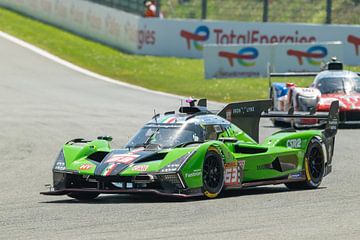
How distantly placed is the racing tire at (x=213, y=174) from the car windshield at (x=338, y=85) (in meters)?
12.4

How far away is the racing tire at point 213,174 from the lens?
11906 mm

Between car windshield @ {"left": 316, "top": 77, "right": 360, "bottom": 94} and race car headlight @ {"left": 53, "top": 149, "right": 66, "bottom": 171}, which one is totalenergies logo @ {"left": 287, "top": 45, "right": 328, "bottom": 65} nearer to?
car windshield @ {"left": 316, "top": 77, "right": 360, "bottom": 94}

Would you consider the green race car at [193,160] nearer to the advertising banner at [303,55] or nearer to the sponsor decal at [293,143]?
the sponsor decal at [293,143]

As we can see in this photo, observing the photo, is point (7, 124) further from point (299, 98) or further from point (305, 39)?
point (305, 39)

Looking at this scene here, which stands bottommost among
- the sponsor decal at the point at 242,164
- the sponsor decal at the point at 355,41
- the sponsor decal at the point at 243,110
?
the sponsor decal at the point at 242,164

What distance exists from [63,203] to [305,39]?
25.7 meters

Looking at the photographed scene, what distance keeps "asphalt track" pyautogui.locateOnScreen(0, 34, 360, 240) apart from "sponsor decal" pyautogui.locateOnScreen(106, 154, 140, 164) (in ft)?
1.49

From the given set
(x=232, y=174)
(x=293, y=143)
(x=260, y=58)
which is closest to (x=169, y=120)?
(x=232, y=174)

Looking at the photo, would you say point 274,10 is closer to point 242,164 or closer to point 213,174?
point 242,164

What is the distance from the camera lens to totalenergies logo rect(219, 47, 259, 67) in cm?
3294

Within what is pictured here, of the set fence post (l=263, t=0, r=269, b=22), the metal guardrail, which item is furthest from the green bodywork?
the metal guardrail

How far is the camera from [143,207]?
36.6 feet

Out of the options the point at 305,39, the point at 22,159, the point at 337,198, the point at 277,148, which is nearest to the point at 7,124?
the point at 22,159

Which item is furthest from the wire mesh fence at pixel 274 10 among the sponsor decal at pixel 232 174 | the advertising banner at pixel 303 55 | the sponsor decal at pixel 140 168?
the sponsor decal at pixel 140 168
